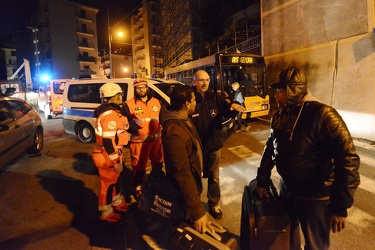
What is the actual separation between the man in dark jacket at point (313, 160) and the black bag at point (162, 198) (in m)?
0.86

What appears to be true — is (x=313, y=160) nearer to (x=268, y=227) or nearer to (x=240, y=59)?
(x=268, y=227)

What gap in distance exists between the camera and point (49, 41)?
43.6 metres

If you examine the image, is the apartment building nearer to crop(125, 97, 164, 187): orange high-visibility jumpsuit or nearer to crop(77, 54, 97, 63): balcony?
crop(77, 54, 97, 63): balcony

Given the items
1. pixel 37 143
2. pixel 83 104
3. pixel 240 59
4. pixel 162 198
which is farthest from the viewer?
pixel 240 59

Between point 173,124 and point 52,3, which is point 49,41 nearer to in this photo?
point 52,3

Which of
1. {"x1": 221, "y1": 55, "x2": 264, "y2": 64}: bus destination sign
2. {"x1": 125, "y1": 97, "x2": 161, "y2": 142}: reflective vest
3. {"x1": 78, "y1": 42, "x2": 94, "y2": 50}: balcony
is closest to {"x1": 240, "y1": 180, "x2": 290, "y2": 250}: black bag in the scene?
{"x1": 125, "y1": 97, "x2": 161, "y2": 142}: reflective vest

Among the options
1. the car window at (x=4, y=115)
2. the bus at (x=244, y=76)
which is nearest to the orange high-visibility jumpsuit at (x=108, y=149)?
the car window at (x=4, y=115)

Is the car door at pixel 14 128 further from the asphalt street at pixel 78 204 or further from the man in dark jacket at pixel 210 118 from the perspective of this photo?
the man in dark jacket at pixel 210 118

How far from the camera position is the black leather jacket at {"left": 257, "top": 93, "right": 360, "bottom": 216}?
1640 mm

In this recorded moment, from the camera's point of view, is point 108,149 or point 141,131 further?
point 141,131

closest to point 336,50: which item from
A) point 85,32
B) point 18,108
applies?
point 18,108

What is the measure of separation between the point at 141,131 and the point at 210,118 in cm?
136

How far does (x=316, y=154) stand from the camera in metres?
1.80

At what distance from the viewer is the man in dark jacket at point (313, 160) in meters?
1.65
